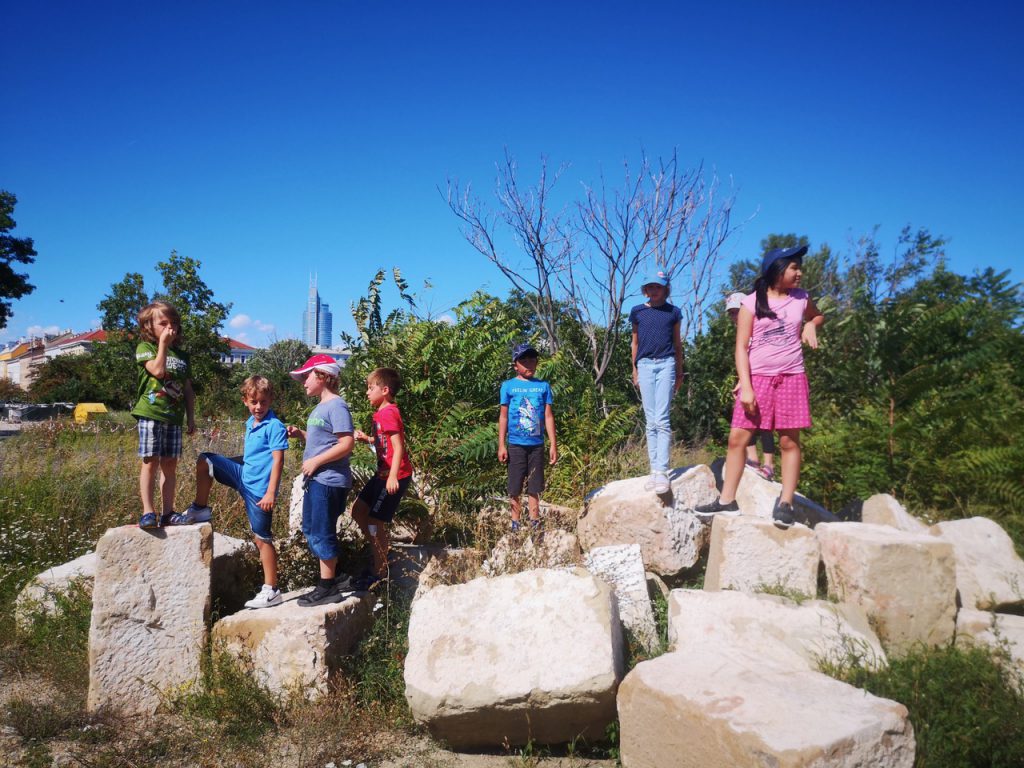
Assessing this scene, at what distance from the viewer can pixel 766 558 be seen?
4.30 m

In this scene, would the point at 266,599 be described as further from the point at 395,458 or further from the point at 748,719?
the point at 748,719

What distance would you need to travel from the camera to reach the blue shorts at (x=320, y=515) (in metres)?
4.20

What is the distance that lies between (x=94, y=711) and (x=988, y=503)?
21.6 ft

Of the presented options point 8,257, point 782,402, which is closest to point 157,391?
point 782,402

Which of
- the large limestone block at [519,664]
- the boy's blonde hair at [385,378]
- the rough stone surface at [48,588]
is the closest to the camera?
the large limestone block at [519,664]

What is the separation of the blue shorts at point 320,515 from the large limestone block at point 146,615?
707mm

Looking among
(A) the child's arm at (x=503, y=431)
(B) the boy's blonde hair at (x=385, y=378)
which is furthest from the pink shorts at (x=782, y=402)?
(B) the boy's blonde hair at (x=385, y=378)

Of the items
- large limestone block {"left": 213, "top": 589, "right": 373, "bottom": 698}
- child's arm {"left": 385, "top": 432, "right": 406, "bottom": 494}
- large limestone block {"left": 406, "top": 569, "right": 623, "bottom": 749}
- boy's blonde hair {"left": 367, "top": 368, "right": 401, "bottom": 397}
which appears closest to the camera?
large limestone block {"left": 406, "top": 569, "right": 623, "bottom": 749}

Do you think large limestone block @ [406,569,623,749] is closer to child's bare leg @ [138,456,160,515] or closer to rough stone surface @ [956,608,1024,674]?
child's bare leg @ [138,456,160,515]

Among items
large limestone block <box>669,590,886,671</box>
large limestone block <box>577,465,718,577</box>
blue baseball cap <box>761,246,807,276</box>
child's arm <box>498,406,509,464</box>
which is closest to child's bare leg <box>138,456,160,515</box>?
child's arm <box>498,406,509,464</box>

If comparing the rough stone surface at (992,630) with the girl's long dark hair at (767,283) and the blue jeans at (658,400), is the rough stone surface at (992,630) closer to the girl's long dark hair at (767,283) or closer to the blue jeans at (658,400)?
the blue jeans at (658,400)

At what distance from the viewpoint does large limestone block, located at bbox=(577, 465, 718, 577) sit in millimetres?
4797

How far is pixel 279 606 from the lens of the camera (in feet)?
13.7

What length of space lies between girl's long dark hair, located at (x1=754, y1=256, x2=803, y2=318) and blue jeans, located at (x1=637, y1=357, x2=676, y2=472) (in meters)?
0.85
